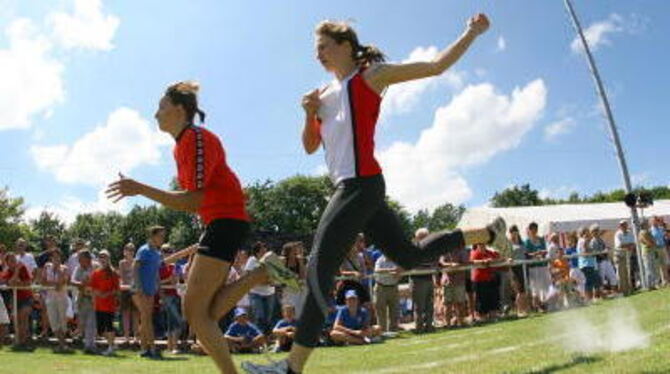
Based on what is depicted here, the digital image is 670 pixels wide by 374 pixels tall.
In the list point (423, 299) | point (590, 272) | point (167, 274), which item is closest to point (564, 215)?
point (590, 272)

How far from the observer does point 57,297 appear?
15227mm

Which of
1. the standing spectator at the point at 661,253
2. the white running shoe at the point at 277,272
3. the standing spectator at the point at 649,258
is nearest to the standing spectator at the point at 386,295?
the standing spectator at the point at 649,258

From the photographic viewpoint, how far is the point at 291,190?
115 meters

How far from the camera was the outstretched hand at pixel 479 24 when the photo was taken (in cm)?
511

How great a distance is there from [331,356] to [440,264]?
6578 mm

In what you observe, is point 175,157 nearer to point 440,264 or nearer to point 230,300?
point 230,300

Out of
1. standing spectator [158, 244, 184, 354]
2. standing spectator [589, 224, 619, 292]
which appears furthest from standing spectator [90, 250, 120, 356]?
standing spectator [589, 224, 619, 292]

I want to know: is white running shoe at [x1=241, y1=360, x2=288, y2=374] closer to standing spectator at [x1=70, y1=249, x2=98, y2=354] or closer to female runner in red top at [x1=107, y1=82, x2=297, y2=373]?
female runner in red top at [x1=107, y1=82, x2=297, y2=373]

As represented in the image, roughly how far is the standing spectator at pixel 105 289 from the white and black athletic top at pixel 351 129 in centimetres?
1063

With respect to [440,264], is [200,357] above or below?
below

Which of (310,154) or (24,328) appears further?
(24,328)

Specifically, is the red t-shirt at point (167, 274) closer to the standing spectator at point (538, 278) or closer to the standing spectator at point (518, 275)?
the standing spectator at point (518, 275)

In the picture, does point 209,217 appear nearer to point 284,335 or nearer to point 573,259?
point 284,335

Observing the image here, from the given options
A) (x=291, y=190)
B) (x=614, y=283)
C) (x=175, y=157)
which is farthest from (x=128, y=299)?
(x=291, y=190)
